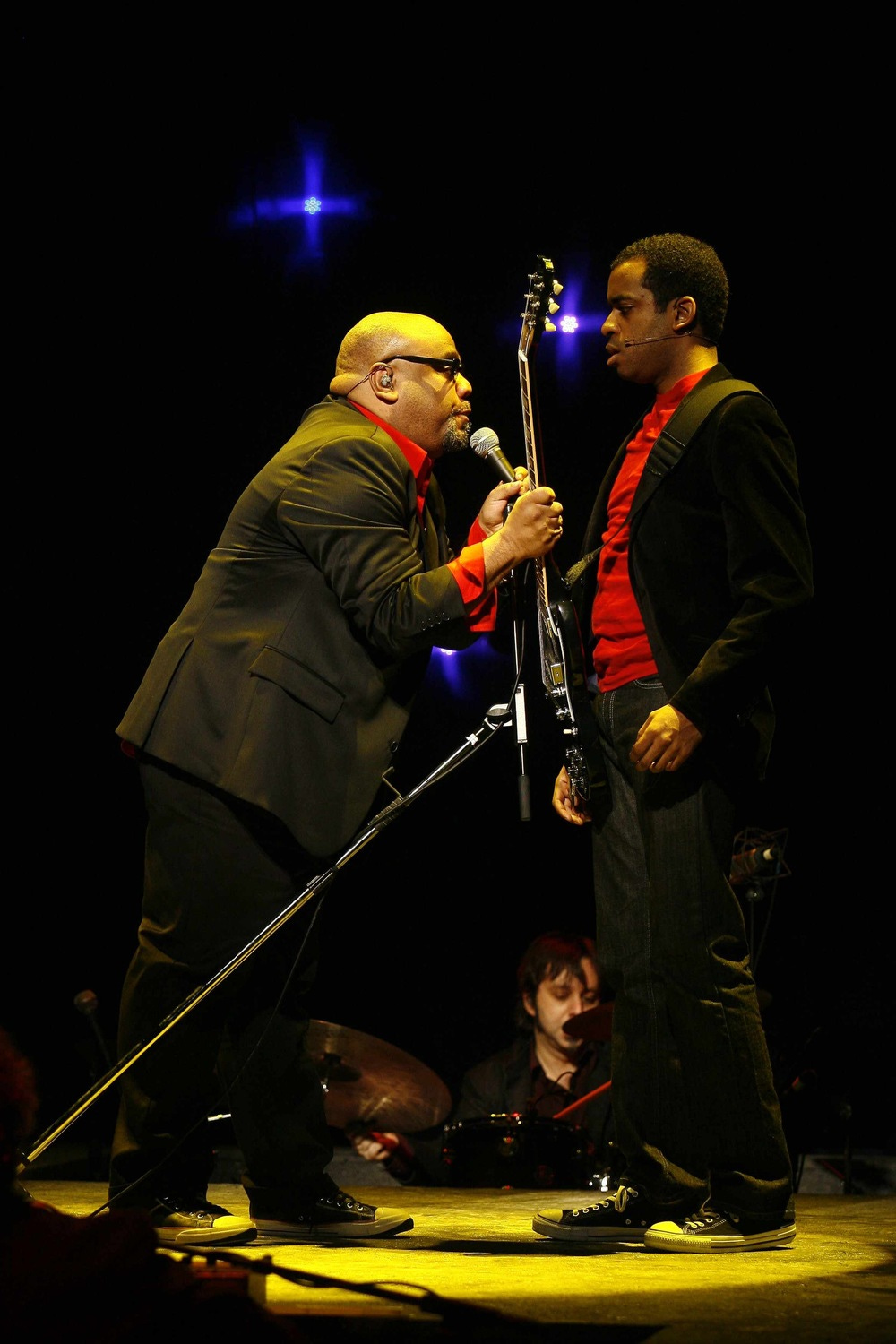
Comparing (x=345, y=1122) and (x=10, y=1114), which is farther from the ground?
(x=10, y=1114)

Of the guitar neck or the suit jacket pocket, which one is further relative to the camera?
the guitar neck

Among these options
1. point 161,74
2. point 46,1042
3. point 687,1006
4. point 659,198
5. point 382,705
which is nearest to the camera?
point 687,1006

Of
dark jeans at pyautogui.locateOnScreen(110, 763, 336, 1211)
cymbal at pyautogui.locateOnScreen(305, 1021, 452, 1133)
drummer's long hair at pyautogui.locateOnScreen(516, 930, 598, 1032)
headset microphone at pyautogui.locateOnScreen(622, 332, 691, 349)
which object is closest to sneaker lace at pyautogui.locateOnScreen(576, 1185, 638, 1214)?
dark jeans at pyautogui.locateOnScreen(110, 763, 336, 1211)

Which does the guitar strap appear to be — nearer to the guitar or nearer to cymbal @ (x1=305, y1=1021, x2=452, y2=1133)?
the guitar

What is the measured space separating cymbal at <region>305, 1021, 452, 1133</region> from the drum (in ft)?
0.60

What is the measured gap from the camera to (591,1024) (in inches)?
190

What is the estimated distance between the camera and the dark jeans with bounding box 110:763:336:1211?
8.25 feet

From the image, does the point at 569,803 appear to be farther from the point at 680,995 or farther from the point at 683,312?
the point at 683,312

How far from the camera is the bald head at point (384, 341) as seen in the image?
9.75 feet

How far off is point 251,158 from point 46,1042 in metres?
3.36

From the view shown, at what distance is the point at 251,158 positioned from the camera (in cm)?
477

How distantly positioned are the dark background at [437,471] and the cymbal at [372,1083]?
0.78 meters

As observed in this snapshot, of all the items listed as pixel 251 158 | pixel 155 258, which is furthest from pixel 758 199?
pixel 155 258

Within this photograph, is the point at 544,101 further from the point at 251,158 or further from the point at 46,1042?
the point at 46,1042
